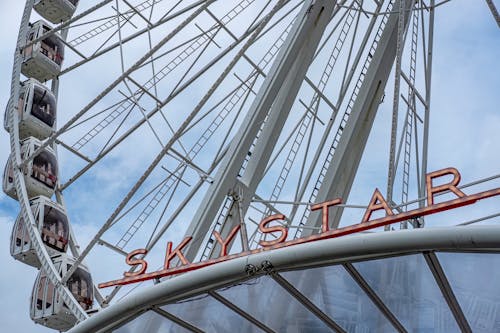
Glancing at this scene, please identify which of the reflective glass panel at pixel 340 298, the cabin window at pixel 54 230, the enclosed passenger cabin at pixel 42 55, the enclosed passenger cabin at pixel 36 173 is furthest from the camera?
the enclosed passenger cabin at pixel 42 55

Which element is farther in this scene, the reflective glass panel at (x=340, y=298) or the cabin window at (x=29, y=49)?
the cabin window at (x=29, y=49)

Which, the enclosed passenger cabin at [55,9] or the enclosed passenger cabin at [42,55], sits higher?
the enclosed passenger cabin at [55,9]

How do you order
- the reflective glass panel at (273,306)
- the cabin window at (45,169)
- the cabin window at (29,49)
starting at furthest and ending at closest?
the cabin window at (29,49) → the cabin window at (45,169) → the reflective glass panel at (273,306)

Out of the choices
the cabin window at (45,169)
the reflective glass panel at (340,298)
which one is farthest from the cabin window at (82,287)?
the reflective glass panel at (340,298)

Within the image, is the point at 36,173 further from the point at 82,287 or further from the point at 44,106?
the point at 82,287

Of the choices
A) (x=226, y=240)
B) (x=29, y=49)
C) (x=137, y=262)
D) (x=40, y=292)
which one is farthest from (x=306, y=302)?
(x=29, y=49)

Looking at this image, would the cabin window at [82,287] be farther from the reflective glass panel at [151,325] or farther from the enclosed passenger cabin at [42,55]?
the reflective glass panel at [151,325]

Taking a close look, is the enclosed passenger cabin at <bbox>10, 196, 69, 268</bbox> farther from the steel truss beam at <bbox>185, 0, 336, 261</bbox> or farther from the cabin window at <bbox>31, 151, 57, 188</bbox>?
the steel truss beam at <bbox>185, 0, 336, 261</bbox>

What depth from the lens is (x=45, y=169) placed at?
2264 cm

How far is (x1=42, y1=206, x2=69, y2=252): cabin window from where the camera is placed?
70.1 ft

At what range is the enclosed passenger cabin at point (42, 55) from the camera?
24062mm

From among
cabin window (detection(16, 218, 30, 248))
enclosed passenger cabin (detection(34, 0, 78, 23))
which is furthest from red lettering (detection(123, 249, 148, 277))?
enclosed passenger cabin (detection(34, 0, 78, 23))

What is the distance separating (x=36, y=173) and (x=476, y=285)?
13.4 m

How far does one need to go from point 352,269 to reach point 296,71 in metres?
6.91
